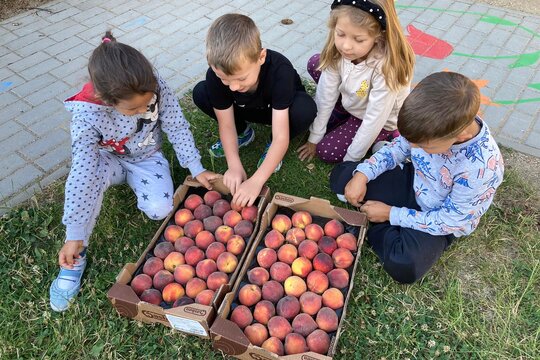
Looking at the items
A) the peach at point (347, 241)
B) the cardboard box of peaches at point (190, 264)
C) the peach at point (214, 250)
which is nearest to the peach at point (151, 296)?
the cardboard box of peaches at point (190, 264)

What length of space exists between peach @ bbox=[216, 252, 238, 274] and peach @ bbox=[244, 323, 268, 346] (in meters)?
0.33

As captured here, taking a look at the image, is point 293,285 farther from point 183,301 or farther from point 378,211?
point 378,211

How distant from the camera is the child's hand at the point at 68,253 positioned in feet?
7.27

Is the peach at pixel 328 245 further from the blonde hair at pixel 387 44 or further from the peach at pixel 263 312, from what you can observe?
the blonde hair at pixel 387 44

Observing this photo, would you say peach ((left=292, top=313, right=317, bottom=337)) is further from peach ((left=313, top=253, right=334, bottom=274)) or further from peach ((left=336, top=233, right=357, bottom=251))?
peach ((left=336, top=233, right=357, bottom=251))

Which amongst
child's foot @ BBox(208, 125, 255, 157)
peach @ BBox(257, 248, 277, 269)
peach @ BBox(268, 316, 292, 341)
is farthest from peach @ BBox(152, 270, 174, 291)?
child's foot @ BBox(208, 125, 255, 157)

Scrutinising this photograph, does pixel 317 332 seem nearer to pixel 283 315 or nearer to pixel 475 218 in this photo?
pixel 283 315

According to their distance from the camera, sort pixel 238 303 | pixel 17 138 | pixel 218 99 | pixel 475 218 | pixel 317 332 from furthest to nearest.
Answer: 1. pixel 17 138
2. pixel 218 99
3. pixel 475 218
4. pixel 238 303
5. pixel 317 332

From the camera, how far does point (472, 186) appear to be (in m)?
2.00

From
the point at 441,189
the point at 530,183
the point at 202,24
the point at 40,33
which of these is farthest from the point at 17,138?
the point at 530,183

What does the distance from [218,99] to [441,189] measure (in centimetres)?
140

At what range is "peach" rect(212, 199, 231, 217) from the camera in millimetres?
2406

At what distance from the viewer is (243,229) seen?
2281 mm

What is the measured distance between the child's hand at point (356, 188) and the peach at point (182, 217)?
3.00 ft
